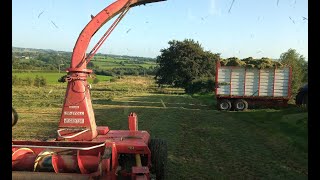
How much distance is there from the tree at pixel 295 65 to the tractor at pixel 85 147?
15.1 m

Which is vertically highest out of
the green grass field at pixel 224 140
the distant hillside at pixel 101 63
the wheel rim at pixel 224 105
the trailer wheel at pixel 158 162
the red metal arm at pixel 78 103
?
the distant hillside at pixel 101 63

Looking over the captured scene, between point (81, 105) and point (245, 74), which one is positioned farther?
point (245, 74)

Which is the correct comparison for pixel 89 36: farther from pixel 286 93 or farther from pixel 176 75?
pixel 176 75

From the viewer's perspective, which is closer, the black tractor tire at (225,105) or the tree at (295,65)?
the black tractor tire at (225,105)

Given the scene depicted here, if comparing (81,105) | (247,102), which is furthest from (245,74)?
(81,105)

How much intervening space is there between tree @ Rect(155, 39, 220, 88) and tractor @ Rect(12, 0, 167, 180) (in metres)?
29.3

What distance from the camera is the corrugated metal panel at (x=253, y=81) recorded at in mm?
19016

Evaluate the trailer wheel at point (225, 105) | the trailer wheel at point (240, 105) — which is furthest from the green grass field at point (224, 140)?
the trailer wheel at point (225, 105)

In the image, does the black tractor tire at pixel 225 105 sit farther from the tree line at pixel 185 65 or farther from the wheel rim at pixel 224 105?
the tree line at pixel 185 65

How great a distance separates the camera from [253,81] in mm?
19297

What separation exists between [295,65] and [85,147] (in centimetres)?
1833

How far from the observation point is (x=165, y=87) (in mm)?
46312

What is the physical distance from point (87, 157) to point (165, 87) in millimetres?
40971

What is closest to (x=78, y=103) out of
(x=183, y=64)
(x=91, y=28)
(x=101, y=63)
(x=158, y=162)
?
(x=91, y=28)
